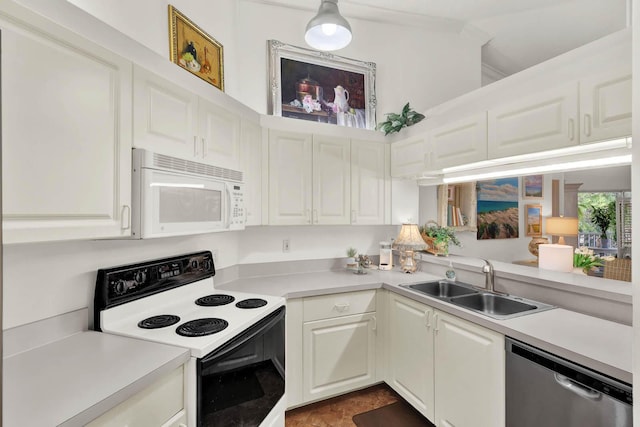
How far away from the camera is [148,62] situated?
Answer: 4.86ft

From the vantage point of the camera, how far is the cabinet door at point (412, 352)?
2.00m

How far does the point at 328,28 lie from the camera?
6.76 ft

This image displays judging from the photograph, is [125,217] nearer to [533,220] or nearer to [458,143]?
[458,143]

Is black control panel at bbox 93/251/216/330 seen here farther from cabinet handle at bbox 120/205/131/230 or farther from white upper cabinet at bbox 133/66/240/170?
white upper cabinet at bbox 133/66/240/170

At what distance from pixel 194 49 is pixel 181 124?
2.61 feet

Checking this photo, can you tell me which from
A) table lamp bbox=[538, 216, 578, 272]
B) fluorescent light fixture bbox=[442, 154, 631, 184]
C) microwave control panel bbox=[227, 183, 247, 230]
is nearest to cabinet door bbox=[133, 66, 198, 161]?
microwave control panel bbox=[227, 183, 247, 230]

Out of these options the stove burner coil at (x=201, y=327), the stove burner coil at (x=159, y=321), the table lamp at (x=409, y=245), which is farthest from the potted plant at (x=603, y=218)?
the stove burner coil at (x=159, y=321)

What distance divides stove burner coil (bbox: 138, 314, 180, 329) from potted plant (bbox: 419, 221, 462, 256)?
6.99 ft

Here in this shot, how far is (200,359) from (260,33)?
95.9 inches

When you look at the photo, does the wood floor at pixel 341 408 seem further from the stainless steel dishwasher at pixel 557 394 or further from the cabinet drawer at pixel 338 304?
the stainless steel dishwasher at pixel 557 394

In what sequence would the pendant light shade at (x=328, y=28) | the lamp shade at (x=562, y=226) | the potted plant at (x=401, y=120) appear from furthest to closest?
the lamp shade at (x=562, y=226) < the potted plant at (x=401, y=120) < the pendant light shade at (x=328, y=28)

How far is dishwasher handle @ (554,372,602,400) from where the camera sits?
1184 millimetres

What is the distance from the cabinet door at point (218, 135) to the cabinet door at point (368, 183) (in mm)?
1027

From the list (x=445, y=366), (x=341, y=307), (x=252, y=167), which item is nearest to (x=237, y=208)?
(x=252, y=167)
